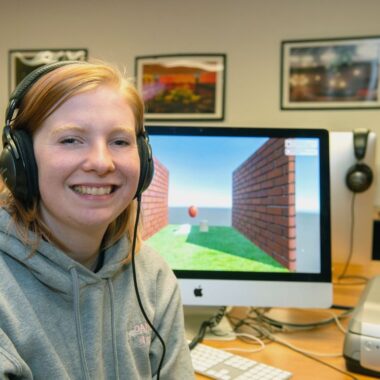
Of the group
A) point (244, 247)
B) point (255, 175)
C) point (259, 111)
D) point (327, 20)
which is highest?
point (327, 20)

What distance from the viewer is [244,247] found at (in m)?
1.10

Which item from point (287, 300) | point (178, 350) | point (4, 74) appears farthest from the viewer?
point (4, 74)

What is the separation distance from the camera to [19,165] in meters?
0.69

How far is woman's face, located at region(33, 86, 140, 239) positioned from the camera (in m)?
0.70

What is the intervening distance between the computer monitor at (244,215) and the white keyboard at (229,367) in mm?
140

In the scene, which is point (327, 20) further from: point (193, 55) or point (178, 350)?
point (178, 350)

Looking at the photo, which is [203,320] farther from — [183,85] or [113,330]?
[183,85]

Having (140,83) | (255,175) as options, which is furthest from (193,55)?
(255,175)

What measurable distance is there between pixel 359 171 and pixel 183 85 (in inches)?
75.6

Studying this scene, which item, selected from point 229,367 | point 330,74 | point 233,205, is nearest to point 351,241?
point 233,205

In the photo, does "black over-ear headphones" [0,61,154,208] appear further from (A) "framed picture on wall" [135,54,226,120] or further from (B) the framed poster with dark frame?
(B) the framed poster with dark frame

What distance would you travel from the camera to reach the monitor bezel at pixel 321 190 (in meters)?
1.09

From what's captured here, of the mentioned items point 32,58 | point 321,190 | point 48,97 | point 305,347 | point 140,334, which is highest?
point 32,58

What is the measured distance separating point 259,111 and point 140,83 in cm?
86
